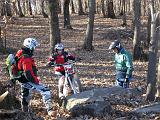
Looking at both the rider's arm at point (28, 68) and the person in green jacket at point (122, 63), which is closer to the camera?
the rider's arm at point (28, 68)

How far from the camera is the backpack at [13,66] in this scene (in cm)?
907

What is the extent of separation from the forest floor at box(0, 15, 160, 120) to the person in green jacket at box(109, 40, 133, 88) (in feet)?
5.22

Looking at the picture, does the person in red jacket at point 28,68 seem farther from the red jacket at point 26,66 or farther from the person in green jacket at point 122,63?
the person in green jacket at point 122,63

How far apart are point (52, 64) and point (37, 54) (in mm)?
10822

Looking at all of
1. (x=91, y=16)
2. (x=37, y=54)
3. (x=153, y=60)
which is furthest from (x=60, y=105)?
(x=91, y=16)

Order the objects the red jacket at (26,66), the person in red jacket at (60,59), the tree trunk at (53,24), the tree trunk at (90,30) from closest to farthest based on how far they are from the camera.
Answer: the red jacket at (26,66) < the person in red jacket at (60,59) < the tree trunk at (53,24) < the tree trunk at (90,30)

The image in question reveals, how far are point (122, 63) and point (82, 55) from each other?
10.4 metres

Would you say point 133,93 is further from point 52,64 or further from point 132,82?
point 132,82

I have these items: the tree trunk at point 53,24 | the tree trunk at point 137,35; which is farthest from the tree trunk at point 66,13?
the tree trunk at point 53,24

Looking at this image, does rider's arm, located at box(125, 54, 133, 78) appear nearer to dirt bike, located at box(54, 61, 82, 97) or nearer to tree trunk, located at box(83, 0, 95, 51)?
dirt bike, located at box(54, 61, 82, 97)

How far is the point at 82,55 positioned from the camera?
73.3 feet

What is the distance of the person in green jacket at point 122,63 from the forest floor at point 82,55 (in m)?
1.59

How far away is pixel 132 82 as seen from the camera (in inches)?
662

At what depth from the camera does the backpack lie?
9070mm
